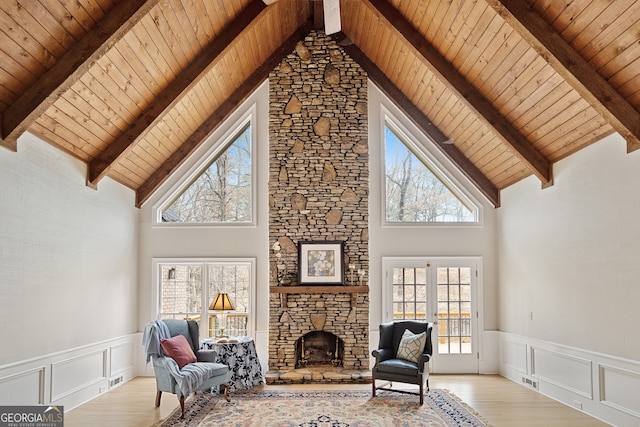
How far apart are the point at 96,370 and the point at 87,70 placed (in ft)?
12.8

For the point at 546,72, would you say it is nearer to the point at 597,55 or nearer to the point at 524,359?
the point at 597,55

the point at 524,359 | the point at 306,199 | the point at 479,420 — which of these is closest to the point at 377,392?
the point at 479,420

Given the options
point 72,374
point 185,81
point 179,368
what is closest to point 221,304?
point 179,368

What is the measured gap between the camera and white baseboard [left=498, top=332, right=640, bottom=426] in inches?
213

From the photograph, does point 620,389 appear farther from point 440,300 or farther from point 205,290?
point 205,290

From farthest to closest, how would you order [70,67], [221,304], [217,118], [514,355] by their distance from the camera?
1. [217,118]
2. [514,355]
3. [221,304]
4. [70,67]

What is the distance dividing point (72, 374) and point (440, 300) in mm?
5261

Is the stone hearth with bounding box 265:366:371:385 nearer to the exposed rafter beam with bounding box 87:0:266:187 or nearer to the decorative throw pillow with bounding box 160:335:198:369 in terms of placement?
the decorative throw pillow with bounding box 160:335:198:369

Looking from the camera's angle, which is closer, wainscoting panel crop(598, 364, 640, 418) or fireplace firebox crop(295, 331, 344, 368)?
wainscoting panel crop(598, 364, 640, 418)

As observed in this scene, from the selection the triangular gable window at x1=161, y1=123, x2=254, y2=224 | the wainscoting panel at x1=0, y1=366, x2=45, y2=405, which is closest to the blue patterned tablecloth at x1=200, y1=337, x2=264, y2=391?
the wainscoting panel at x1=0, y1=366, x2=45, y2=405

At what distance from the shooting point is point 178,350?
257 inches

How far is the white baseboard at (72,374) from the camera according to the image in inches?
210

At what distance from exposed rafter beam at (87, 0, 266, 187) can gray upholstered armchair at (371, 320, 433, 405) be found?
392 cm

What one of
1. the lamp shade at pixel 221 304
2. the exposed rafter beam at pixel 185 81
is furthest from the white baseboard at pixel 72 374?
the exposed rafter beam at pixel 185 81
